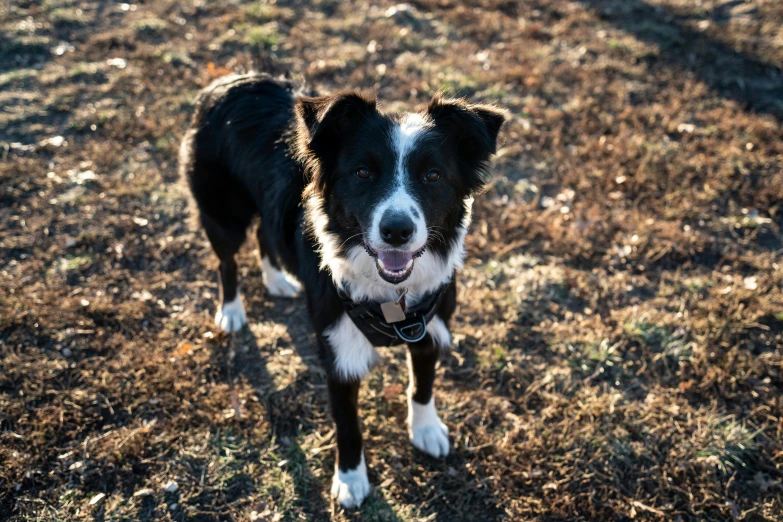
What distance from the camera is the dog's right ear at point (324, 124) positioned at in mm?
2758

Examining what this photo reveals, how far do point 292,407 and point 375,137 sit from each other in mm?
2115

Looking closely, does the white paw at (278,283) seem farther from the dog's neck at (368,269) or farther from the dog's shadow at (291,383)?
the dog's neck at (368,269)

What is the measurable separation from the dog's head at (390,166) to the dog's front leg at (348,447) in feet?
2.52

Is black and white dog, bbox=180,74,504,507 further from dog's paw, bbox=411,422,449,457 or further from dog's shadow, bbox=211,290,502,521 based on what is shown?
dog's shadow, bbox=211,290,502,521

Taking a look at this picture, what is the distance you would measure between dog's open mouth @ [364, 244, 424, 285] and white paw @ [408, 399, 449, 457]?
1196mm

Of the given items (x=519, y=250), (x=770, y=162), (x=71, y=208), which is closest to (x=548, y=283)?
(x=519, y=250)

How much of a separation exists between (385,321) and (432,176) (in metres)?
0.84

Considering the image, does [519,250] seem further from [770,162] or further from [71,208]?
[71,208]

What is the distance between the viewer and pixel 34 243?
5270 millimetres

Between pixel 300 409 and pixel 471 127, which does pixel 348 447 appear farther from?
pixel 471 127

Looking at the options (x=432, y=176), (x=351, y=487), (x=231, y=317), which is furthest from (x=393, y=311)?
(x=231, y=317)

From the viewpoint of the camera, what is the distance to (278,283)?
484 centimetres

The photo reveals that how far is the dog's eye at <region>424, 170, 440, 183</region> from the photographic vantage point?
2883mm

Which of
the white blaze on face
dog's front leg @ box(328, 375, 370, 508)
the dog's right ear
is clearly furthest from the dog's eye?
dog's front leg @ box(328, 375, 370, 508)
